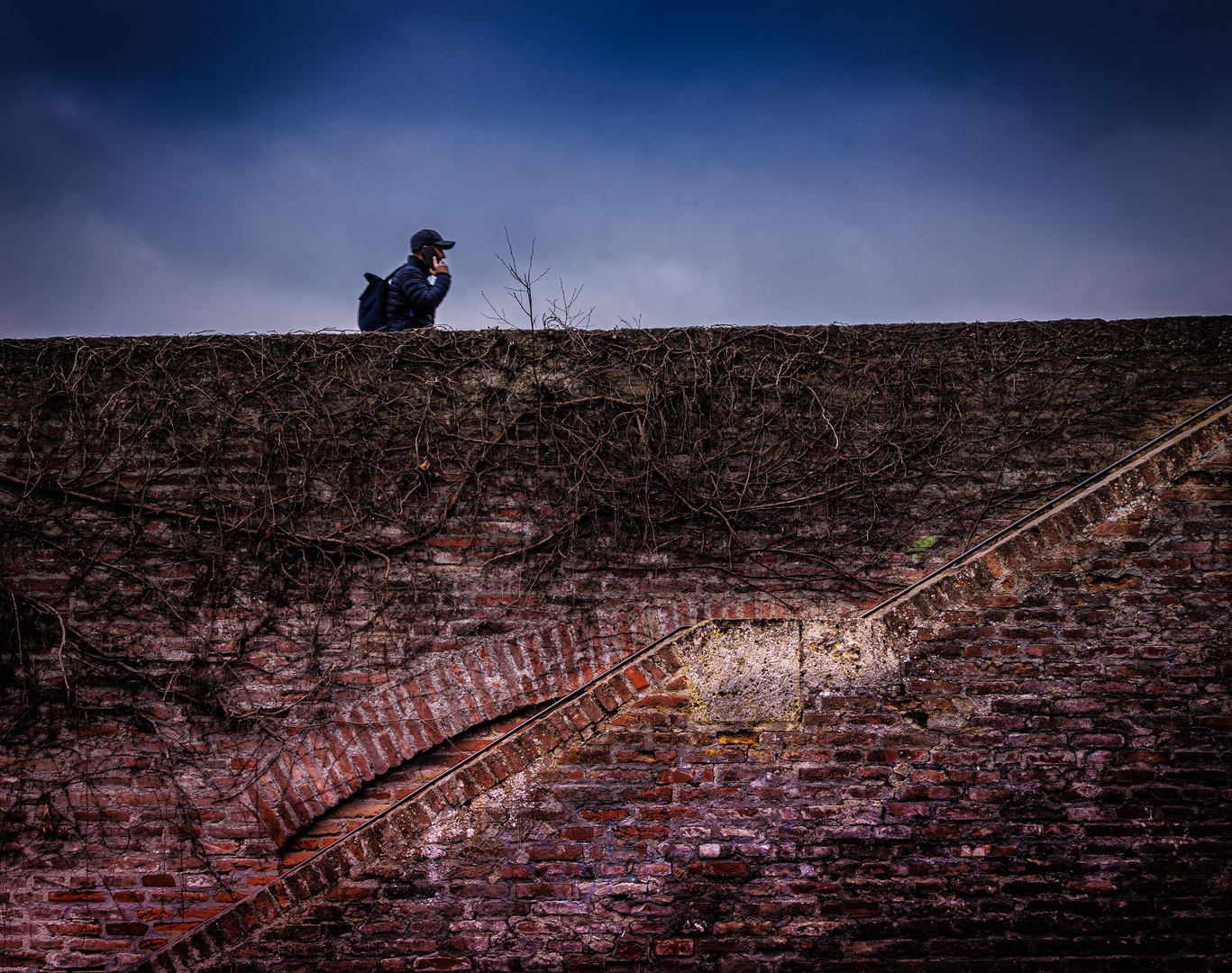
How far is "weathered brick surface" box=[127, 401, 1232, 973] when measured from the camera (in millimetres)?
2910

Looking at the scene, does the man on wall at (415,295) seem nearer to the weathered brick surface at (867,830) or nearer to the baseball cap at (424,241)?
the baseball cap at (424,241)

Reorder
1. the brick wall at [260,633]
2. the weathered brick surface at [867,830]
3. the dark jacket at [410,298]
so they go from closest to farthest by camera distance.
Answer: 1. the weathered brick surface at [867,830]
2. the brick wall at [260,633]
3. the dark jacket at [410,298]

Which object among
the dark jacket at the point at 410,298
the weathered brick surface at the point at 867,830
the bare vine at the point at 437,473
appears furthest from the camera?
the dark jacket at the point at 410,298

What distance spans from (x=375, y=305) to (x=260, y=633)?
2.45m

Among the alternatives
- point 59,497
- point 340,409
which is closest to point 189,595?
point 59,497

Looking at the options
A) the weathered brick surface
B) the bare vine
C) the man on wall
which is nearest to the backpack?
the man on wall

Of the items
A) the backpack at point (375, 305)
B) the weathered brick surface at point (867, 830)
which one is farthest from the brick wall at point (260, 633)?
the backpack at point (375, 305)

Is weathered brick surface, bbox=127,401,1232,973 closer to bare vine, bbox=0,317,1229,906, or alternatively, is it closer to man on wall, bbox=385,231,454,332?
bare vine, bbox=0,317,1229,906

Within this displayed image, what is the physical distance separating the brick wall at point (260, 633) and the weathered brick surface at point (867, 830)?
31.0 inches

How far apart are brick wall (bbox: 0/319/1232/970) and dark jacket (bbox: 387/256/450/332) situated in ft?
3.73

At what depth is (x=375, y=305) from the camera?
5.05 metres

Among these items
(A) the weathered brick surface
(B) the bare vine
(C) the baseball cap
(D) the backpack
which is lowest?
(A) the weathered brick surface

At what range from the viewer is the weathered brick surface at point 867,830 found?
2.91m

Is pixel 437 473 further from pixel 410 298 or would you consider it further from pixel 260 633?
pixel 410 298
